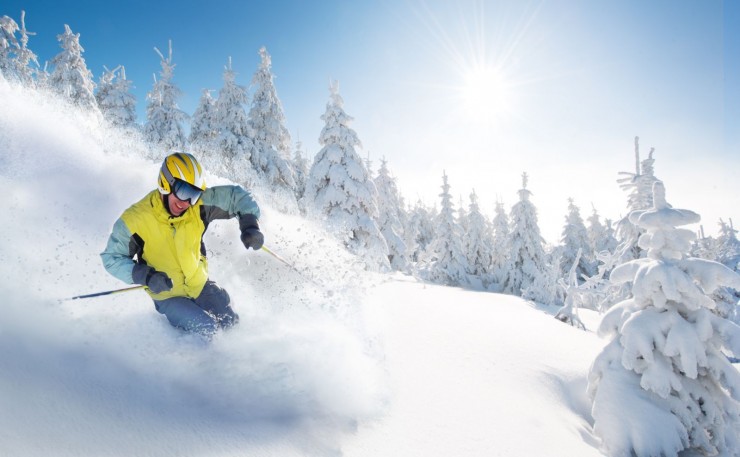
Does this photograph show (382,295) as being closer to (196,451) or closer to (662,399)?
(662,399)

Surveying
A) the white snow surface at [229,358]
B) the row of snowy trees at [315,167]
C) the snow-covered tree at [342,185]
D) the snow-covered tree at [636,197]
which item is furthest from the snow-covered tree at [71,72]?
the snow-covered tree at [636,197]

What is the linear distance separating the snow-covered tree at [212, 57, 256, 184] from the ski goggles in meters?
A: 16.4

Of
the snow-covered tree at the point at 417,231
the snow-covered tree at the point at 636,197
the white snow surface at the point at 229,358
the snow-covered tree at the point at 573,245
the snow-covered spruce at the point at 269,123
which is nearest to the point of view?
the white snow surface at the point at 229,358

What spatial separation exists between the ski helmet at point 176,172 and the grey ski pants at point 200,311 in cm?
124

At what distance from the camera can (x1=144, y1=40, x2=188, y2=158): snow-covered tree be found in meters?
23.4

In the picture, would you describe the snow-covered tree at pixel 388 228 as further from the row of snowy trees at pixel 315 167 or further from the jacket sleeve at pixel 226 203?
the jacket sleeve at pixel 226 203

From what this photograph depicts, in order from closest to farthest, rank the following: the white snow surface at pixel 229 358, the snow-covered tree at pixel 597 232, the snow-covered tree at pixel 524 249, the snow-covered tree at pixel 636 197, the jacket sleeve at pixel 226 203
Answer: the white snow surface at pixel 229 358 → the jacket sleeve at pixel 226 203 → the snow-covered tree at pixel 636 197 → the snow-covered tree at pixel 524 249 → the snow-covered tree at pixel 597 232

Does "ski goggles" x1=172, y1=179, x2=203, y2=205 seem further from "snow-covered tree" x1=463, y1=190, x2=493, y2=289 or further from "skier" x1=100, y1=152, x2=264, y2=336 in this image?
"snow-covered tree" x1=463, y1=190, x2=493, y2=289

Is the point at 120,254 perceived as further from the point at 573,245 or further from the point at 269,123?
the point at 573,245

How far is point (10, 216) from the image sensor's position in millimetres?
4727

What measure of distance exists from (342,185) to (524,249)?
2208cm

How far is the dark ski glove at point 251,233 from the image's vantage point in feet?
13.6

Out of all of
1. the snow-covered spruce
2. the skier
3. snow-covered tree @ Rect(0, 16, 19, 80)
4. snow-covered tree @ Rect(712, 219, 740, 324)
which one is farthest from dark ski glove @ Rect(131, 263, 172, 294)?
snow-covered tree @ Rect(712, 219, 740, 324)

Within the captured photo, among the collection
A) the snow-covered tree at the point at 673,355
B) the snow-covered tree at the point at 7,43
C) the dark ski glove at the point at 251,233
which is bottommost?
the snow-covered tree at the point at 673,355
